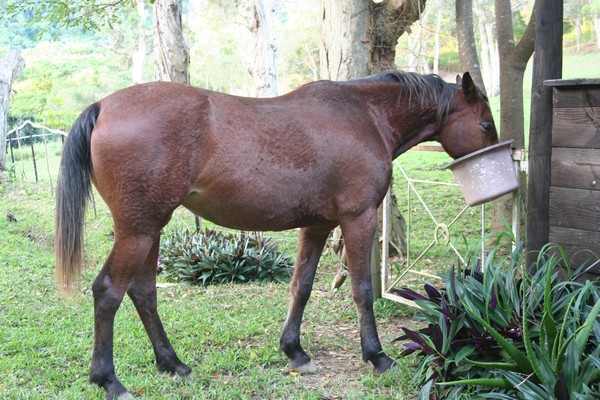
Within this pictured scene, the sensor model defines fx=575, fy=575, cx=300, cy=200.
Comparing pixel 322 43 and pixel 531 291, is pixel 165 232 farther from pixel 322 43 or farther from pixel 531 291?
pixel 531 291

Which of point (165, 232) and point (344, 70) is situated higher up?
point (344, 70)

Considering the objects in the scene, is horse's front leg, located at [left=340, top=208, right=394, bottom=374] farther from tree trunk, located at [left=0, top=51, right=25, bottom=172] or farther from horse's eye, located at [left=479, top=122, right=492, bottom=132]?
tree trunk, located at [left=0, top=51, right=25, bottom=172]

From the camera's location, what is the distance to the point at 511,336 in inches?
127

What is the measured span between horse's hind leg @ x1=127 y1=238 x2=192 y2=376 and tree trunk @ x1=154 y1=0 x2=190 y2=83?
4.81 meters

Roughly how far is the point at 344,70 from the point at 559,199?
10.7ft

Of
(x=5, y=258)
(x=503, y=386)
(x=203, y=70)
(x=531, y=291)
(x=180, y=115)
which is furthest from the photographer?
(x=203, y=70)

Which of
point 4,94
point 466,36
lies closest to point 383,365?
point 466,36

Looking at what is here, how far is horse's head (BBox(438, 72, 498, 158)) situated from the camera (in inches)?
169

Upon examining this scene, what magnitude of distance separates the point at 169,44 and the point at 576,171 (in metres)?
6.17

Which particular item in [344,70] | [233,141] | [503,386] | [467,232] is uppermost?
[344,70]

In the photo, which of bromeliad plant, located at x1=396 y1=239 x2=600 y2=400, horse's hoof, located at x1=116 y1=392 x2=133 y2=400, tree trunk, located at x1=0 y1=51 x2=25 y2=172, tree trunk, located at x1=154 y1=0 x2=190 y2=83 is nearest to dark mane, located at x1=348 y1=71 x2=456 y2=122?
bromeliad plant, located at x1=396 y1=239 x2=600 y2=400

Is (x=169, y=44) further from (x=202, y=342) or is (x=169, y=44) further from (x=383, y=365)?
(x=383, y=365)

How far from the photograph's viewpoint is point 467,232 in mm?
8805

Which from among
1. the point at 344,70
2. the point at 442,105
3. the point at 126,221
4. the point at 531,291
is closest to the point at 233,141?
the point at 126,221
